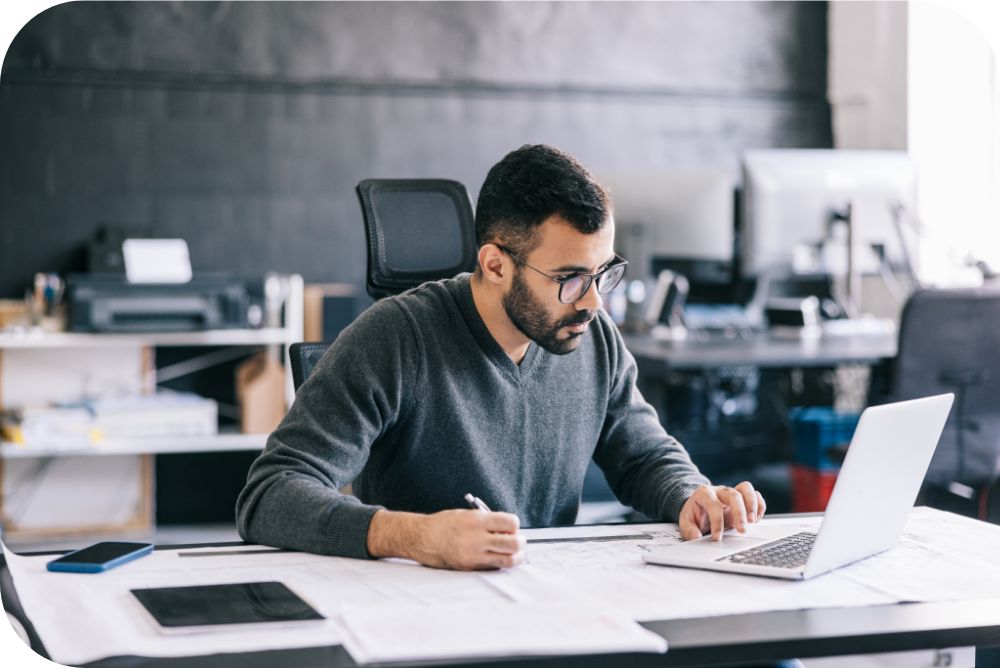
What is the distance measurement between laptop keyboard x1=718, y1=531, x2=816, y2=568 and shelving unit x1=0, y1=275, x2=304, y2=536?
2.90 meters

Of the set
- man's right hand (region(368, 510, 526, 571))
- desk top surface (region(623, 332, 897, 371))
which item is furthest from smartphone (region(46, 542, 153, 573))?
desk top surface (region(623, 332, 897, 371))

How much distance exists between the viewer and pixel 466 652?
1.07 metres

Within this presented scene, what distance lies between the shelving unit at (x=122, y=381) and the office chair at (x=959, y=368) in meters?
2.22

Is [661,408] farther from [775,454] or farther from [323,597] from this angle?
[323,597]

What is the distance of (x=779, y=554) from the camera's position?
4.89ft

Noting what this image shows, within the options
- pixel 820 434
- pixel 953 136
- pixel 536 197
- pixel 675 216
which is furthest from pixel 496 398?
pixel 953 136

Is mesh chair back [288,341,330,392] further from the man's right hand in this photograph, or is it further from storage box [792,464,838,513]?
storage box [792,464,838,513]

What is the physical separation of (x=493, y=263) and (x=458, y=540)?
22.1 inches

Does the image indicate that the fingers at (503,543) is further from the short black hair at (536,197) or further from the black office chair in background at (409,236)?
the black office chair in background at (409,236)

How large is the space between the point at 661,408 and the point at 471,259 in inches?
65.5

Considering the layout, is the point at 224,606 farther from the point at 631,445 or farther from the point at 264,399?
the point at 264,399

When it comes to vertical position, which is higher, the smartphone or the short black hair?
the short black hair

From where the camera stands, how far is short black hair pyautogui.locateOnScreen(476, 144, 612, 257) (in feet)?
5.70

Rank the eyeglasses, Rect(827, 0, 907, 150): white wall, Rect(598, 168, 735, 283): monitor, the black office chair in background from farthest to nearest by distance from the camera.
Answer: Rect(827, 0, 907, 150): white wall, Rect(598, 168, 735, 283): monitor, the black office chair in background, the eyeglasses
